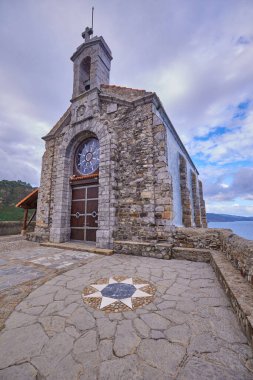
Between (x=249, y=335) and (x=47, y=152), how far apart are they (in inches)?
412

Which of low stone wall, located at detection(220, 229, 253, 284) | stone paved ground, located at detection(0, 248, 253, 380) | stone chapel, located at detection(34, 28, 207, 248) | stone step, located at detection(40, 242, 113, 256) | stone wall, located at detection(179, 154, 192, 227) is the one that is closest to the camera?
stone paved ground, located at detection(0, 248, 253, 380)

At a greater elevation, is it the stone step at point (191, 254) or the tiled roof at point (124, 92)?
the tiled roof at point (124, 92)

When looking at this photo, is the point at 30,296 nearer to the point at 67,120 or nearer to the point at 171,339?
the point at 171,339

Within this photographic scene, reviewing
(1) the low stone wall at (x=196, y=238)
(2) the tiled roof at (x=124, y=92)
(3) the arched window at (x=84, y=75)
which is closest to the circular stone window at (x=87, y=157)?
(2) the tiled roof at (x=124, y=92)

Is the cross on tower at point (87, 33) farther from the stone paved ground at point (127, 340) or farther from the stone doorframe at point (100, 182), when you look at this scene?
the stone paved ground at point (127, 340)

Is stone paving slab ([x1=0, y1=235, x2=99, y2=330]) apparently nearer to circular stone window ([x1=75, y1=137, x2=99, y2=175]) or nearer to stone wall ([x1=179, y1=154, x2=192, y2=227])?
circular stone window ([x1=75, y1=137, x2=99, y2=175])

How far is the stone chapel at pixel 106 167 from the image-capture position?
6.21 metres

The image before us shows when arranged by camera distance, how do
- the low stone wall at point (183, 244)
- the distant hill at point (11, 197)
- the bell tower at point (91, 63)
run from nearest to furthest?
the low stone wall at point (183, 244) → the bell tower at point (91, 63) → the distant hill at point (11, 197)

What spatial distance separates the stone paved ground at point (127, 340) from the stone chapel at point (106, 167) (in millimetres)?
3439

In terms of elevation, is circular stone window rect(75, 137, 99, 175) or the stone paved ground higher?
circular stone window rect(75, 137, 99, 175)

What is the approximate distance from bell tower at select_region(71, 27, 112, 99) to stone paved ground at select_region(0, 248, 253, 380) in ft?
28.8

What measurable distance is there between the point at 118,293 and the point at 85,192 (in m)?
5.59

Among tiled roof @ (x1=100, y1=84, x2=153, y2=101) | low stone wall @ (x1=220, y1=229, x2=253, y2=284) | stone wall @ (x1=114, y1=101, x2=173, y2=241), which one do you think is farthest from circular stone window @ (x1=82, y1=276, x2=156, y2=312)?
tiled roof @ (x1=100, y1=84, x2=153, y2=101)

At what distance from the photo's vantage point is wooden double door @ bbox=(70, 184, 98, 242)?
24.4 feet
